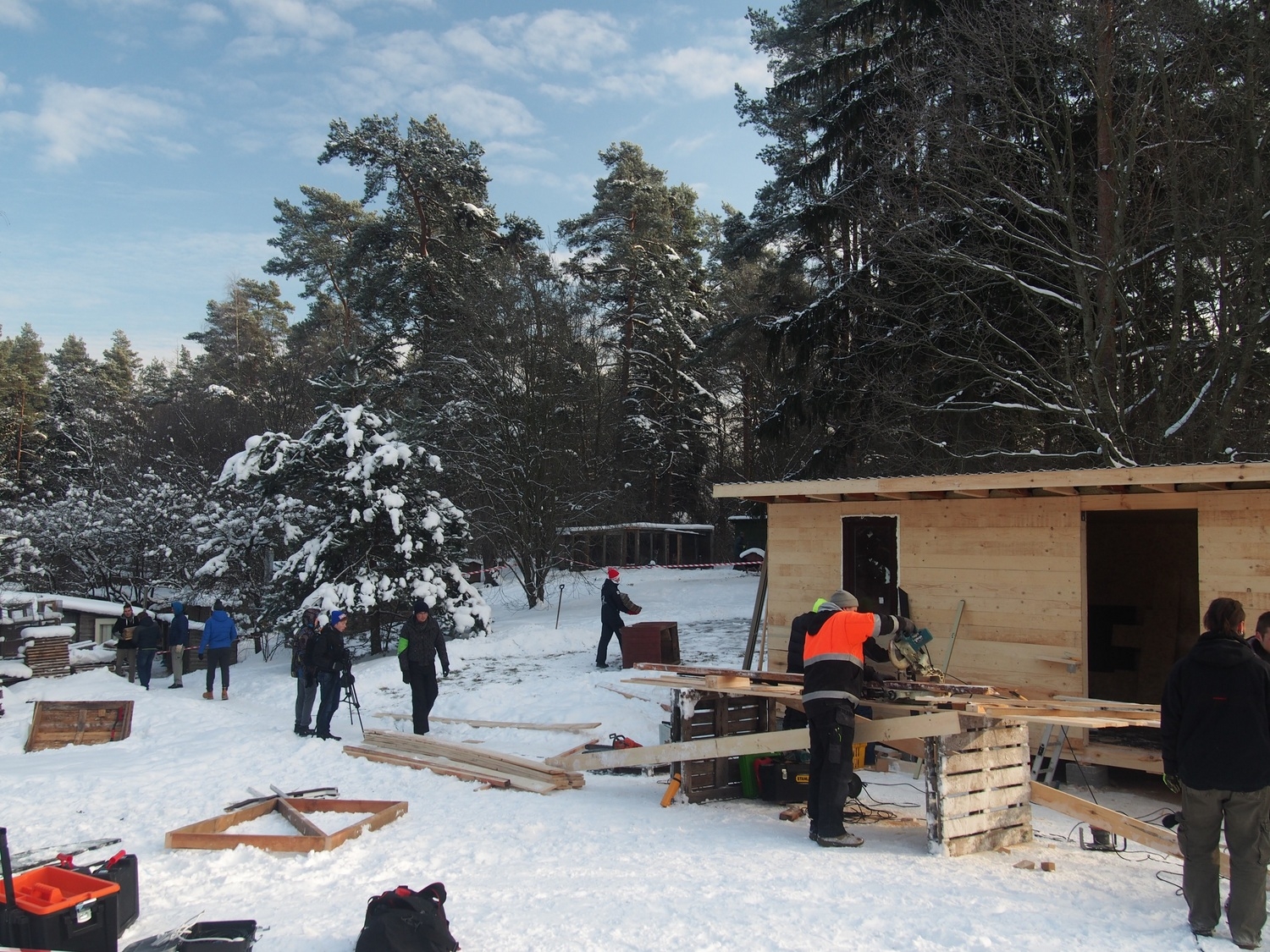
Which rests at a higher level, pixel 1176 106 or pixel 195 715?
pixel 1176 106

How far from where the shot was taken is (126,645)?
17.1 m

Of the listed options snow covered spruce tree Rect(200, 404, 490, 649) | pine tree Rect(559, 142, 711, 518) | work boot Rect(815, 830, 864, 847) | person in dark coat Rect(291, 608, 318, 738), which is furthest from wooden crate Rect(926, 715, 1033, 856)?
pine tree Rect(559, 142, 711, 518)

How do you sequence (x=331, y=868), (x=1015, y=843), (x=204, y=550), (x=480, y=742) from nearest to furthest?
(x=331, y=868), (x=1015, y=843), (x=480, y=742), (x=204, y=550)

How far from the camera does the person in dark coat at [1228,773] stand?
4539mm

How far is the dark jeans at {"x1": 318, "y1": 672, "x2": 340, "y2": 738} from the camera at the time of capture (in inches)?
428

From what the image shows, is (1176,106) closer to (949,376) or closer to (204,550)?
(949,376)

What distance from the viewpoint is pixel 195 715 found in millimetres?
12656

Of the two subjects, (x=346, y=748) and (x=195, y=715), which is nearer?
(x=346, y=748)

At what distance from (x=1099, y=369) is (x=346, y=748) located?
1142 cm

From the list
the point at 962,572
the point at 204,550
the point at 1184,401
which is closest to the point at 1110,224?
the point at 1184,401

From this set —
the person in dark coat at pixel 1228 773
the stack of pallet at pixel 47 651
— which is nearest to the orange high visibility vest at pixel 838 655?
the person in dark coat at pixel 1228 773

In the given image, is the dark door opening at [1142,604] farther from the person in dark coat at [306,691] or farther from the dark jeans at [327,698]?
the person in dark coat at [306,691]

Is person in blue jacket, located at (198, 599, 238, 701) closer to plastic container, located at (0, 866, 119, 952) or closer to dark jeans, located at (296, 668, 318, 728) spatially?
dark jeans, located at (296, 668, 318, 728)

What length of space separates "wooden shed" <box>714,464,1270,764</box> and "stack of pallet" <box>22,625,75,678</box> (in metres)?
12.9
